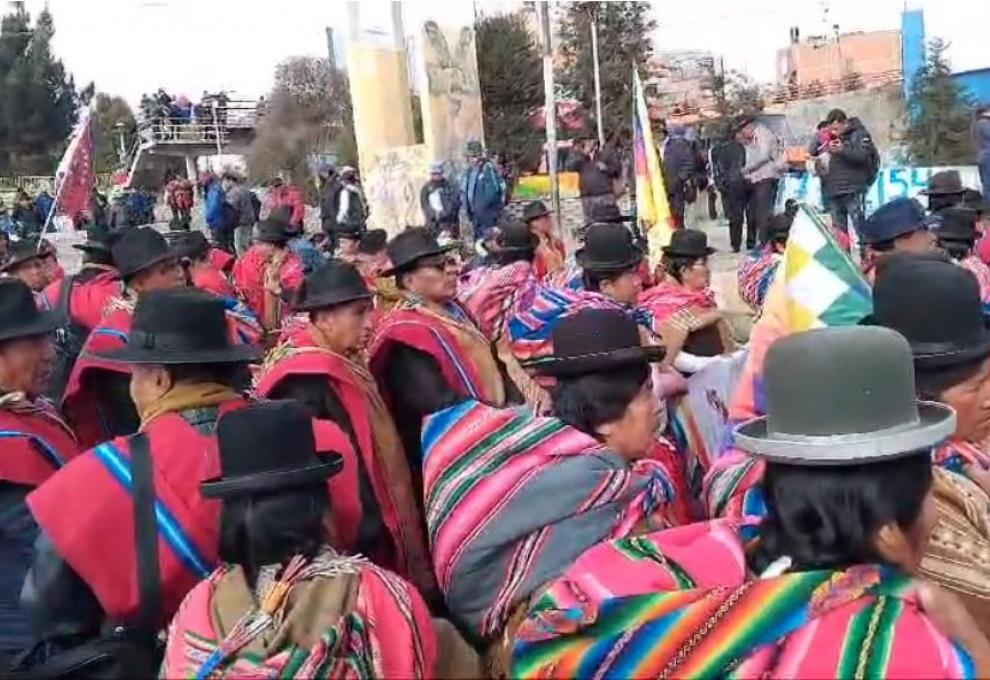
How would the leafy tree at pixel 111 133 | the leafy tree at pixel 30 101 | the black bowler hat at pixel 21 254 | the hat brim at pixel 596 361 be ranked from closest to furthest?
the hat brim at pixel 596 361 → the black bowler hat at pixel 21 254 → the leafy tree at pixel 111 133 → the leafy tree at pixel 30 101

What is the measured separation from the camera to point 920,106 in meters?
22.1

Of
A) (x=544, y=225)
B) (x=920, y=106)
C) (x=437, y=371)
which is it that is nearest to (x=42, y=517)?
(x=437, y=371)

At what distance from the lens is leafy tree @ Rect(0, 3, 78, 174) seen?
53031mm

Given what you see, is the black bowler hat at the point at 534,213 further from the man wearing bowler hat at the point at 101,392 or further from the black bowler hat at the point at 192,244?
the man wearing bowler hat at the point at 101,392

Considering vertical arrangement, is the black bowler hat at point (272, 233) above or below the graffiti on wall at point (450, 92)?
below

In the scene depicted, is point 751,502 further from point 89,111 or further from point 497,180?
point 497,180

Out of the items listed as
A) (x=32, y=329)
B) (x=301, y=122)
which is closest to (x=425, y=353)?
(x=32, y=329)

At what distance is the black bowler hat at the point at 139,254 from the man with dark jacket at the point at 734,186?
11766 millimetres

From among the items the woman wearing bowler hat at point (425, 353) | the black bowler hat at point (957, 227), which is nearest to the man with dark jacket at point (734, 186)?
the black bowler hat at point (957, 227)

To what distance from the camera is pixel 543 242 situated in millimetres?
9000

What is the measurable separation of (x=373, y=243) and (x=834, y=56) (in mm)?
42089

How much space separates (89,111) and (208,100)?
3600 centimetres

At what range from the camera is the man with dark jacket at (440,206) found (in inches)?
687

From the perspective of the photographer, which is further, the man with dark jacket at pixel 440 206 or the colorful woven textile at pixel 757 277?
the man with dark jacket at pixel 440 206
